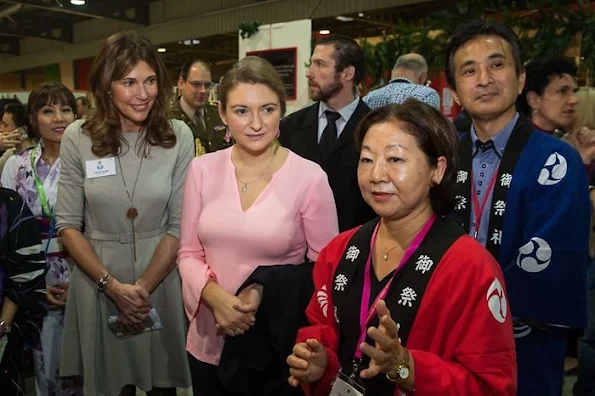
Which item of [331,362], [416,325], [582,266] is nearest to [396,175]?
[416,325]

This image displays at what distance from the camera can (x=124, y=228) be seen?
204 centimetres

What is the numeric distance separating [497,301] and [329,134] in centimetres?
171

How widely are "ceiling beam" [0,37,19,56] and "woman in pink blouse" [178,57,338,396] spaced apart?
671 inches

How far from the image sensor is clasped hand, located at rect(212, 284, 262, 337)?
1.59m

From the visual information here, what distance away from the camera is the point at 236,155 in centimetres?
181

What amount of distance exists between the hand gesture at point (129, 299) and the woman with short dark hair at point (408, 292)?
0.79m

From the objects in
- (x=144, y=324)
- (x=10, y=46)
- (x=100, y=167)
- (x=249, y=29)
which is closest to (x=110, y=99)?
(x=100, y=167)

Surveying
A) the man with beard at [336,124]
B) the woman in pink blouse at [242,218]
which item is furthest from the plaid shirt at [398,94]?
the woman in pink blouse at [242,218]

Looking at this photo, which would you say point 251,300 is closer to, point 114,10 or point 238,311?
point 238,311

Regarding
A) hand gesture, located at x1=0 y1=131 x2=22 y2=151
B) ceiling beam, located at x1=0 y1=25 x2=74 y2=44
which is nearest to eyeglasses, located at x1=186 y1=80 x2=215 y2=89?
hand gesture, located at x1=0 y1=131 x2=22 y2=151

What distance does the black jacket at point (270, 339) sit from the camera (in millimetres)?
1599

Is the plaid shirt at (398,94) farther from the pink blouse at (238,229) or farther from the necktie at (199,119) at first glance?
the pink blouse at (238,229)

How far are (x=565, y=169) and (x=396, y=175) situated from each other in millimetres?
529

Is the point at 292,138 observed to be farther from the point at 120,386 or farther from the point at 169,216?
the point at 120,386
